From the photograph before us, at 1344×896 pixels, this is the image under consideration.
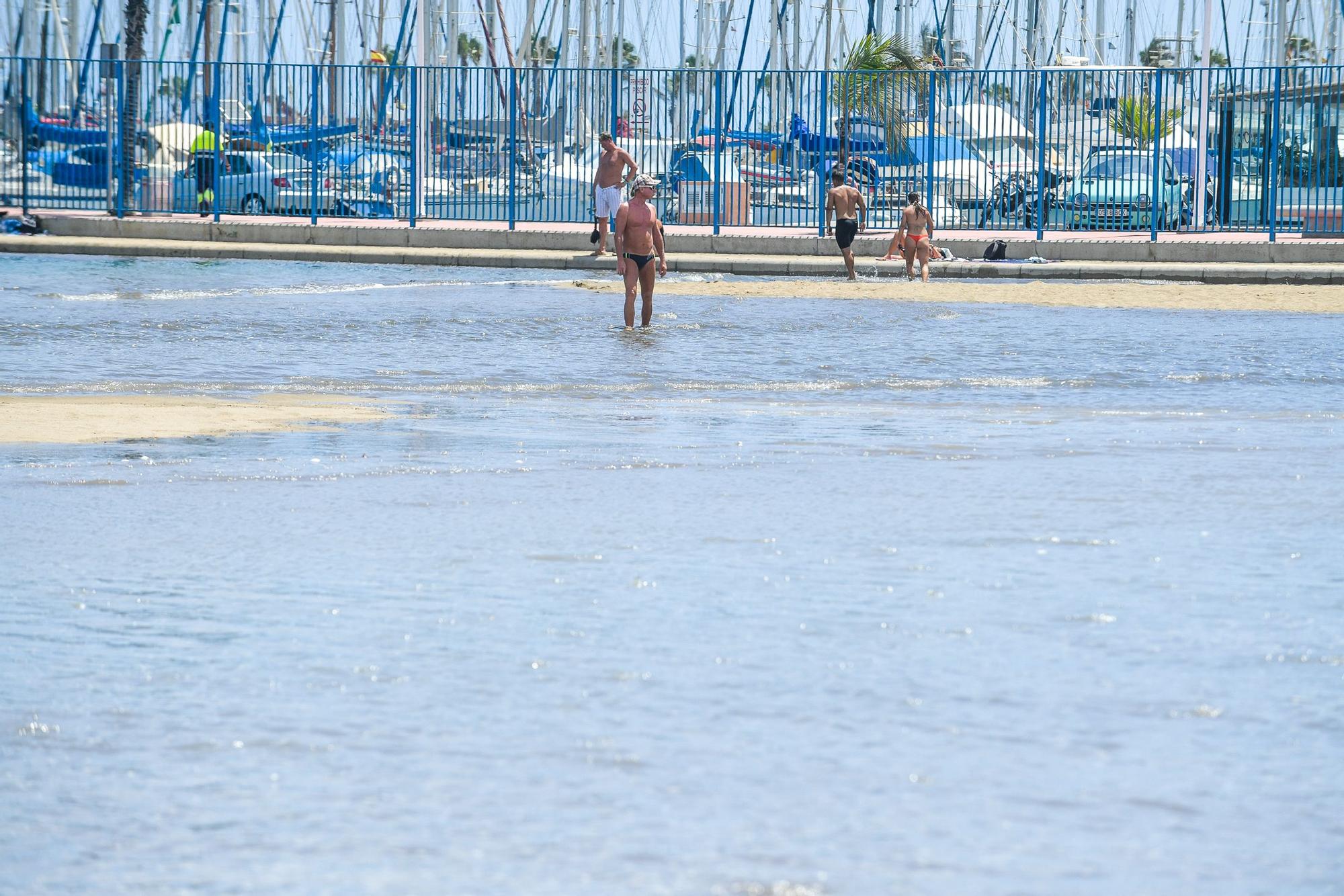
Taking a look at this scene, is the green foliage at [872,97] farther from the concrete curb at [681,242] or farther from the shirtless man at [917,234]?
the shirtless man at [917,234]

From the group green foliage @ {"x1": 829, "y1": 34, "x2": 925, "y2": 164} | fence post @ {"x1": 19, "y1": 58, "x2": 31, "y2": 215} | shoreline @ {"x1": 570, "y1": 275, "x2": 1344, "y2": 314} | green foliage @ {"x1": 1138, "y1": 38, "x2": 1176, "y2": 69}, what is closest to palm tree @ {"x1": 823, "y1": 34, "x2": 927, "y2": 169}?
green foliage @ {"x1": 829, "y1": 34, "x2": 925, "y2": 164}

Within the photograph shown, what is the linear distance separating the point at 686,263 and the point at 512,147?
4.95 m

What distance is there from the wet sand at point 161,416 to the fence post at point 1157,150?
18166 mm

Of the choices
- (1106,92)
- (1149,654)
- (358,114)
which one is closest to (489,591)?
(1149,654)

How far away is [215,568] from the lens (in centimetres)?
712

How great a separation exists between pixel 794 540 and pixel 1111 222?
76.5 feet

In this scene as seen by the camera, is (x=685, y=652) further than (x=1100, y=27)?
No

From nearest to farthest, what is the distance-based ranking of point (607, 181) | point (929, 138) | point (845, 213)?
point (845, 213), point (607, 181), point (929, 138)

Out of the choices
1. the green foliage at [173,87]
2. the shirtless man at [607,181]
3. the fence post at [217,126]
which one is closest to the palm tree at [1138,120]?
the shirtless man at [607,181]

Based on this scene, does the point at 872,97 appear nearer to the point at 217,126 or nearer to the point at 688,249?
the point at 688,249

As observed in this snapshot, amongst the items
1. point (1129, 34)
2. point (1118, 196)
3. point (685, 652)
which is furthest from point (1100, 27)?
point (685, 652)

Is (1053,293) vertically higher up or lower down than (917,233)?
lower down

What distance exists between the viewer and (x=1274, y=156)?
93.2 ft

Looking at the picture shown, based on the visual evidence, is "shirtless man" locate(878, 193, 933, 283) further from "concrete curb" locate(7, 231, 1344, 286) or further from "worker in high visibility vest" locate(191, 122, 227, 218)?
"worker in high visibility vest" locate(191, 122, 227, 218)
